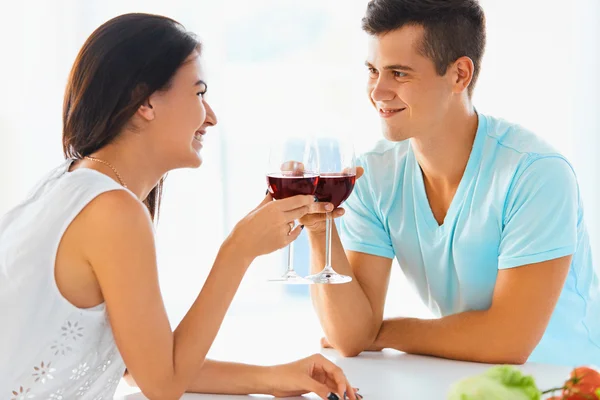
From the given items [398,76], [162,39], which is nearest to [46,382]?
[162,39]

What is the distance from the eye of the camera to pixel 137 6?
4.90m

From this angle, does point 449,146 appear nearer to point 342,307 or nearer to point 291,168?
point 342,307

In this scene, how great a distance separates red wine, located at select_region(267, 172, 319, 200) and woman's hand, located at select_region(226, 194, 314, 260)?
44 mm

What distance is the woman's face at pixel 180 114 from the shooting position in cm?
167

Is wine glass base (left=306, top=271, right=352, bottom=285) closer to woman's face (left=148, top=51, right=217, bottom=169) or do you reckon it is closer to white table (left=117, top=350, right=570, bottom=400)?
white table (left=117, top=350, right=570, bottom=400)

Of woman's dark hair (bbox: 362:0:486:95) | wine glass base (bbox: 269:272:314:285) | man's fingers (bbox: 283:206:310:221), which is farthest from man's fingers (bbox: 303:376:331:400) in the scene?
woman's dark hair (bbox: 362:0:486:95)

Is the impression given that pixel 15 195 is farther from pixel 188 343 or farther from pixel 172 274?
pixel 188 343

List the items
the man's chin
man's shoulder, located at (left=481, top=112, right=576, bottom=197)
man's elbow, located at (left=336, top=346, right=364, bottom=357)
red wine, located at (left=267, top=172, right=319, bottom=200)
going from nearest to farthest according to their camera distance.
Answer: red wine, located at (left=267, top=172, right=319, bottom=200)
man's elbow, located at (left=336, top=346, right=364, bottom=357)
man's shoulder, located at (left=481, top=112, right=576, bottom=197)
the man's chin

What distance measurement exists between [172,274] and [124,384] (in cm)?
324

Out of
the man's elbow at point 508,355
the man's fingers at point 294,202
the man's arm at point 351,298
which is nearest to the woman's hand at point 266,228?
the man's fingers at point 294,202

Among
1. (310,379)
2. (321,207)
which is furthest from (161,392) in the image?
(321,207)

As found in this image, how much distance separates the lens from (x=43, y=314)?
57.6 inches

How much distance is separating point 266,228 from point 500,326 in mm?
686

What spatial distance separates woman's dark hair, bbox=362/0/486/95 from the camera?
2281 millimetres
